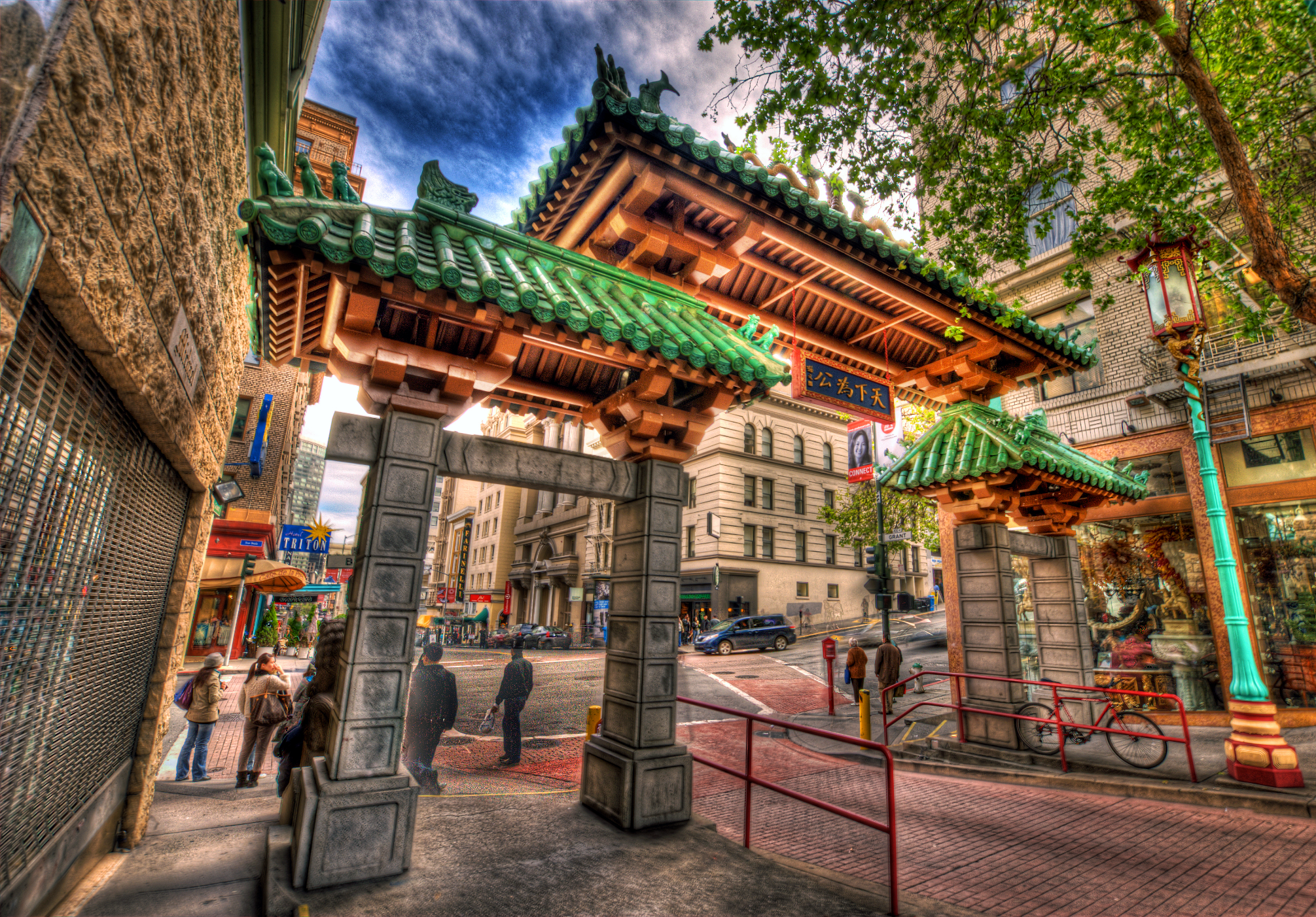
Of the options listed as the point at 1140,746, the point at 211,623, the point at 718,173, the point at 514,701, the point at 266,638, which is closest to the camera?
the point at 718,173

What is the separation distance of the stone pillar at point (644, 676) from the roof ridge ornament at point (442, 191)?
3.16 m

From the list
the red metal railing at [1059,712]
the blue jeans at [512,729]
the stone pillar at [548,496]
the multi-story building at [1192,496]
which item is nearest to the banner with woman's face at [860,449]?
the multi-story building at [1192,496]

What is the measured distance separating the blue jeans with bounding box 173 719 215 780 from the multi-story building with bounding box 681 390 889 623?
23.7m

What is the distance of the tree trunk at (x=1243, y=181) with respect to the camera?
5887mm

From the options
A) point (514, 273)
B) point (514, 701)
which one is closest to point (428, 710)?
point (514, 701)

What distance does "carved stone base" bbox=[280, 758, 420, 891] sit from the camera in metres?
4.04

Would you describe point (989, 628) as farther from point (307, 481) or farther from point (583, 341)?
point (307, 481)

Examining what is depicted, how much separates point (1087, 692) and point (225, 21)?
14.3m

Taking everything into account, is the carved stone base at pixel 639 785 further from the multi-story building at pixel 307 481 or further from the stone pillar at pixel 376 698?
the multi-story building at pixel 307 481

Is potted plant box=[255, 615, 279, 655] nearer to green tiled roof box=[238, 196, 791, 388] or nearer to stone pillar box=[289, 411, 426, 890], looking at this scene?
stone pillar box=[289, 411, 426, 890]

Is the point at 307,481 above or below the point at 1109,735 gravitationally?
above

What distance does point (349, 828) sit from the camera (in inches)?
165

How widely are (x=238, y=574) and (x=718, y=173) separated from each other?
894 inches

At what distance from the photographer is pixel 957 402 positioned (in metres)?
10.1
